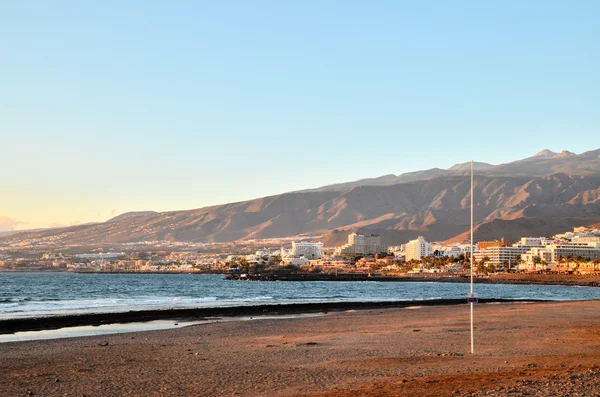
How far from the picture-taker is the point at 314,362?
16.4 m

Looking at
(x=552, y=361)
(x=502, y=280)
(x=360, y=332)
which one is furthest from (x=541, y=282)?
(x=552, y=361)

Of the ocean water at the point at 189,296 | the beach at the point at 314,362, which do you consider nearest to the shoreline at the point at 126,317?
the ocean water at the point at 189,296

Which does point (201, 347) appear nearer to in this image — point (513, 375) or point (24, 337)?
point (24, 337)

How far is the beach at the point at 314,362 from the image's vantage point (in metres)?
12.6

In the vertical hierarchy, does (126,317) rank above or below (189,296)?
above

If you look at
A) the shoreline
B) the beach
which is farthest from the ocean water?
the beach

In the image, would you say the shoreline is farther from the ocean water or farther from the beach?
the beach

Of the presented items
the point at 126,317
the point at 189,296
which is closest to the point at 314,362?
the point at 126,317

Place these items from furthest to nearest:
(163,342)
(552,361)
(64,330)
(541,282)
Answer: (541,282) → (64,330) → (163,342) → (552,361)

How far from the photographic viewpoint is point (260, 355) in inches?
714

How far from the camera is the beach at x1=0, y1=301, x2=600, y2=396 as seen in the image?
12594 millimetres

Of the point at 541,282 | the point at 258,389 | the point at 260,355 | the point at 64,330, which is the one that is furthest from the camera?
the point at 541,282

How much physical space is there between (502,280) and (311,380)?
444 ft

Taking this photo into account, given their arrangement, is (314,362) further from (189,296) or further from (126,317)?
(189,296)
